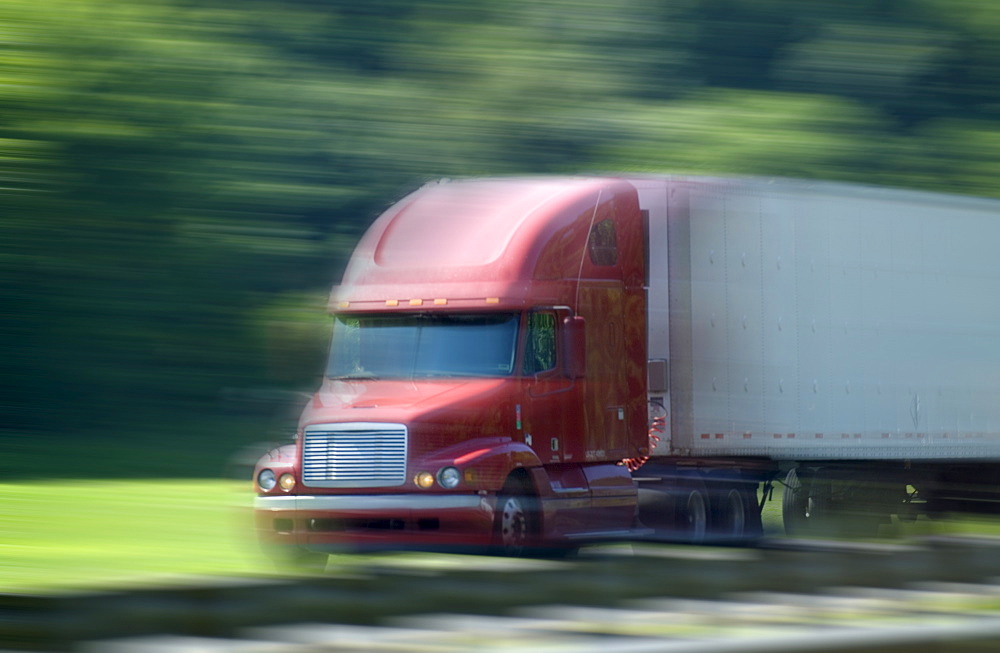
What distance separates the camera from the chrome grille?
38.6 ft

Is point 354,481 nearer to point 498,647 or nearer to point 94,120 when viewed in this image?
point 498,647

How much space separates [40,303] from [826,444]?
16.5m

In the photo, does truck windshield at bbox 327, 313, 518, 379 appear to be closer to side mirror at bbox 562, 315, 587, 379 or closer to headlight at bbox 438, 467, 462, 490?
side mirror at bbox 562, 315, 587, 379

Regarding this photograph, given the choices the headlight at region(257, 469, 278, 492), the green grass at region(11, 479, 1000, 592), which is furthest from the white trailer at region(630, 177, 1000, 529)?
the headlight at region(257, 469, 278, 492)

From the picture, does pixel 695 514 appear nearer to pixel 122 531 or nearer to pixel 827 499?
pixel 827 499

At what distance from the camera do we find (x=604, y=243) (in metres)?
13.3

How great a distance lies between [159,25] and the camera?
25.6m

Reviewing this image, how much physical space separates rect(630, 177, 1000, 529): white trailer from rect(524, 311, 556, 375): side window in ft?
4.30

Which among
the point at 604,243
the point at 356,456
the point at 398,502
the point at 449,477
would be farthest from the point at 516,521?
the point at 604,243

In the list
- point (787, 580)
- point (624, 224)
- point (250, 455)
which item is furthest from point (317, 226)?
point (787, 580)

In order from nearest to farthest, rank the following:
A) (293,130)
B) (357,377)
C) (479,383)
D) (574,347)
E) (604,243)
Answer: (479,383) < (357,377) < (574,347) < (604,243) < (293,130)

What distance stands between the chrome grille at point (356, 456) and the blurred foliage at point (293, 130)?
38.6 ft

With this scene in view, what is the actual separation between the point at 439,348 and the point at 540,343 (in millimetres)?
887

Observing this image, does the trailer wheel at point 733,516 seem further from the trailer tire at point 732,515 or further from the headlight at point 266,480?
the headlight at point 266,480
